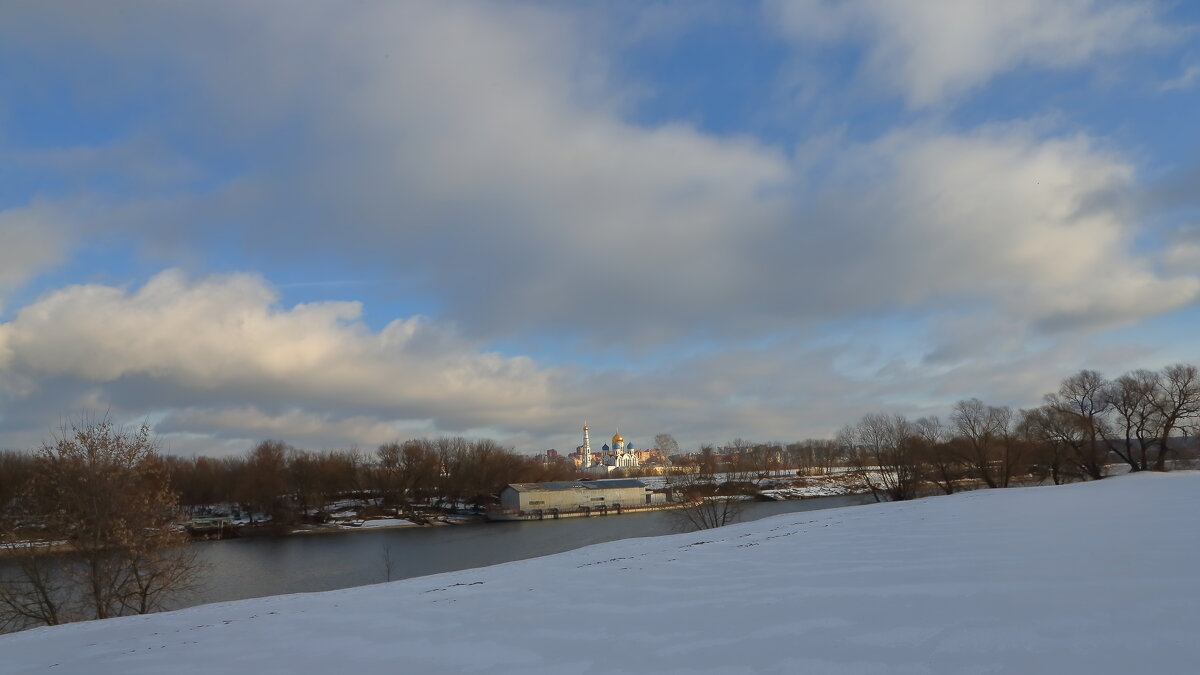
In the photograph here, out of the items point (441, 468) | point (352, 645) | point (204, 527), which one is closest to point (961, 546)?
point (352, 645)

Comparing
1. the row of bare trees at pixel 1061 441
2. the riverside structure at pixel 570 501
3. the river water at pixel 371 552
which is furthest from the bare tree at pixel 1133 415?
the riverside structure at pixel 570 501

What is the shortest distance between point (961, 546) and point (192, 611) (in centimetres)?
1334

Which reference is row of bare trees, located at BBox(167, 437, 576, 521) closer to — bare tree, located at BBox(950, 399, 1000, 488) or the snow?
the snow

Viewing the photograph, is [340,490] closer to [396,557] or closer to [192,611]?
[396,557]

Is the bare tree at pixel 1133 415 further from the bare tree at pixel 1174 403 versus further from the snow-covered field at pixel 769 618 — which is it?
the snow-covered field at pixel 769 618

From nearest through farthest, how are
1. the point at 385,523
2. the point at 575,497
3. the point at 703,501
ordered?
the point at 703,501 < the point at 385,523 < the point at 575,497

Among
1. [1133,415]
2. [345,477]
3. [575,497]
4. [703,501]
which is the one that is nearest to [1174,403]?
[1133,415]

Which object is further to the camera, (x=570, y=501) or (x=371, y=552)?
(x=570, y=501)

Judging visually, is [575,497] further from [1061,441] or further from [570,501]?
[1061,441]

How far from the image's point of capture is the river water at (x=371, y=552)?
30.8 meters

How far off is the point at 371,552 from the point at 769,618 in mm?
41646

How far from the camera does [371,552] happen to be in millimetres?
42750

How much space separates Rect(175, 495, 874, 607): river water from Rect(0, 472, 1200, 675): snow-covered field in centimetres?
2021

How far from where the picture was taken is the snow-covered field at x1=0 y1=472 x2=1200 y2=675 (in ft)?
15.2
